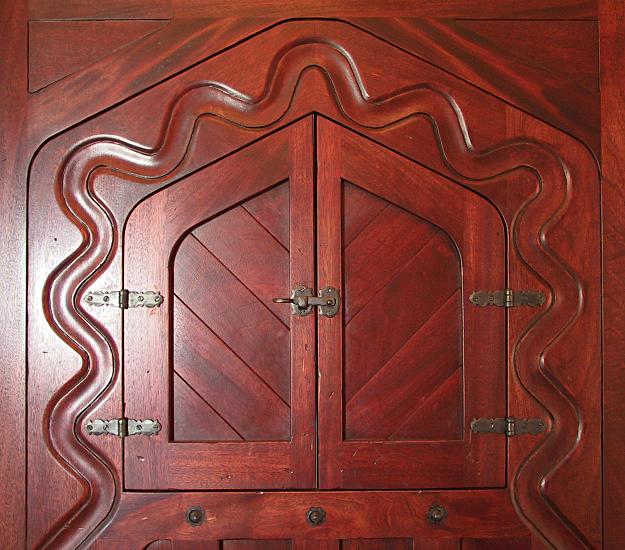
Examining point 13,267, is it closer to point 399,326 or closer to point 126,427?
point 126,427

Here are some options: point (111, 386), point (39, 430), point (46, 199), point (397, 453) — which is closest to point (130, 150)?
point (46, 199)

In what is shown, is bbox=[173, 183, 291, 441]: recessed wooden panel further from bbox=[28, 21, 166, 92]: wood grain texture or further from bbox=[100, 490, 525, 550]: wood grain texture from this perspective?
bbox=[28, 21, 166, 92]: wood grain texture

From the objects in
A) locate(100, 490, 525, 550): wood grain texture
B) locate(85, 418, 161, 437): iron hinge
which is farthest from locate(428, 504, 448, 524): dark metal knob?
locate(85, 418, 161, 437): iron hinge

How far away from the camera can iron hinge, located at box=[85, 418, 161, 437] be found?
7.97 ft

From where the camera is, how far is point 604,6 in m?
2.48

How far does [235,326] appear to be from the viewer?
2.47 metres

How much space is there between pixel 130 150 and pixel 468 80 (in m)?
1.18

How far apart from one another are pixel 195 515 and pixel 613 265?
165 cm

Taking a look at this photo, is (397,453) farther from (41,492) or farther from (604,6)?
(604,6)

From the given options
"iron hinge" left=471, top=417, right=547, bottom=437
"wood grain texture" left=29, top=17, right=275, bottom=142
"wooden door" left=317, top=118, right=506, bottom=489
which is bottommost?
"iron hinge" left=471, top=417, right=547, bottom=437

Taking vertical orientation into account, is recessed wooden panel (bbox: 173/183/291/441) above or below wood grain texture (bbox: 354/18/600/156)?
below

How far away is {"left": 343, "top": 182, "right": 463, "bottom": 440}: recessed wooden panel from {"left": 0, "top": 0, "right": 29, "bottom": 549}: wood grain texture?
3.61 feet

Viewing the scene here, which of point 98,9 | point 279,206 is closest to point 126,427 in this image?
point 279,206

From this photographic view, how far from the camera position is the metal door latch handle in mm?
2434
